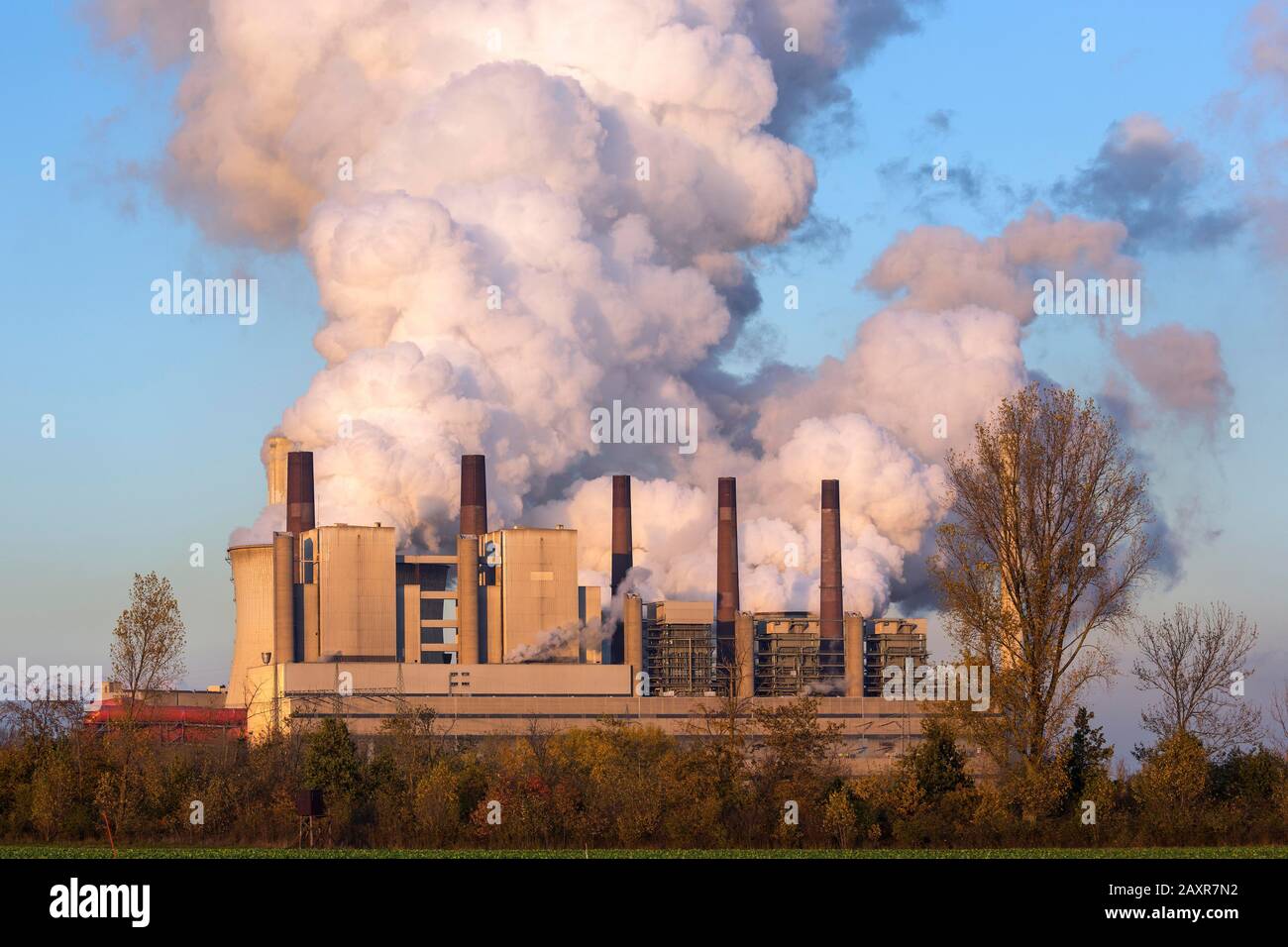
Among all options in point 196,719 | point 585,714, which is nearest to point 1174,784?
point 585,714

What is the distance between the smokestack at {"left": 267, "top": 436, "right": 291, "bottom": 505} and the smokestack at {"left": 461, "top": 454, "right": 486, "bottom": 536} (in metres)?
8.54

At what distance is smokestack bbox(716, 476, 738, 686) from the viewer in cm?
8338

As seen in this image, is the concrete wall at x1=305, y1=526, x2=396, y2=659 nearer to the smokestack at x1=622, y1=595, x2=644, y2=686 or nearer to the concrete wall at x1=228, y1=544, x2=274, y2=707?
the concrete wall at x1=228, y1=544, x2=274, y2=707

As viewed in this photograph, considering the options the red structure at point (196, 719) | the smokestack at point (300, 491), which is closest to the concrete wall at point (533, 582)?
the smokestack at point (300, 491)

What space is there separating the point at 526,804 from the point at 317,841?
14.7ft

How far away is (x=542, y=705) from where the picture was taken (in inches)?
2992

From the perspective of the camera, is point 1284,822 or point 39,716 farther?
point 39,716

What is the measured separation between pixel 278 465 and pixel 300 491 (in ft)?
16.6

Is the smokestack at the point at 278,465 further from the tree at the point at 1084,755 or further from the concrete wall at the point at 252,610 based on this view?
the tree at the point at 1084,755

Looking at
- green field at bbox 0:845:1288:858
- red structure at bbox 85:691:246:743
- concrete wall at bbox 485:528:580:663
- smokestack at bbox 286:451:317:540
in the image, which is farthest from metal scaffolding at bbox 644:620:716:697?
green field at bbox 0:845:1288:858
